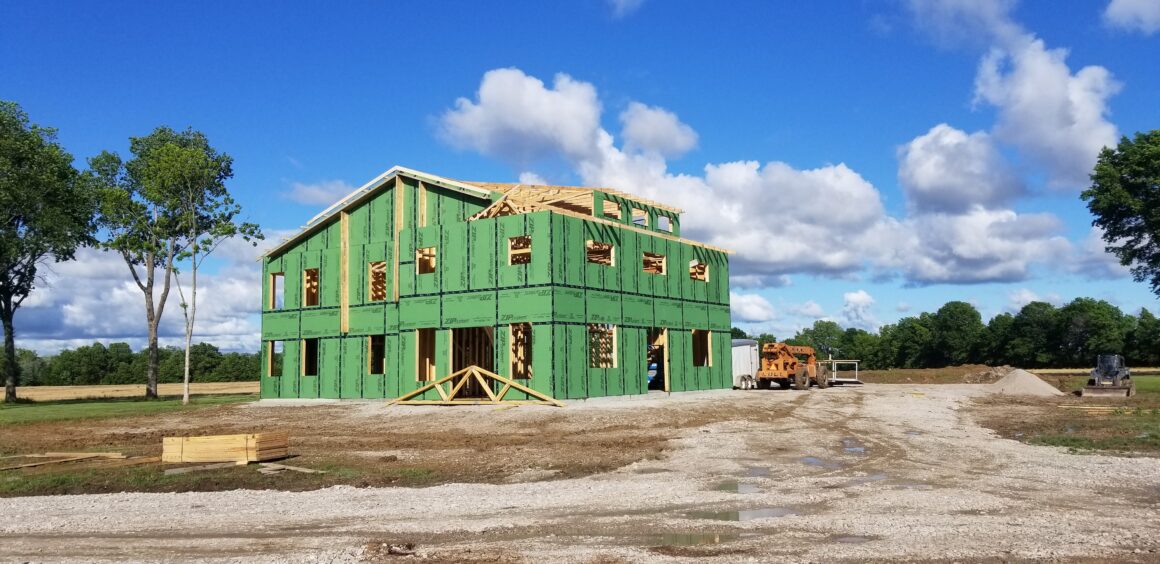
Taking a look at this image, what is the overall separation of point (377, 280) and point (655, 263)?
13.3m

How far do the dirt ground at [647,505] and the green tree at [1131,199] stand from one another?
44.6 meters

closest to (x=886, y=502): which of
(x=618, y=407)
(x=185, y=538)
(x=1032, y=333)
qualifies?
(x=185, y=538)

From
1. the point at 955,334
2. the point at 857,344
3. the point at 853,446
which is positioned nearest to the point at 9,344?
the point at 853,446

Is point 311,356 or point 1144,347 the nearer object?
point 311,356

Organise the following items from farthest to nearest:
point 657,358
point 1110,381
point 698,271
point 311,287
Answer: point 698,271
point 311,287
point 657,358
point 1110,381

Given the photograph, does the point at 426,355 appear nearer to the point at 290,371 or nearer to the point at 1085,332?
the point at 290,371

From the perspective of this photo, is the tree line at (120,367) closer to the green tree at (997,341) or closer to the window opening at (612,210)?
the window opening at (612,210)

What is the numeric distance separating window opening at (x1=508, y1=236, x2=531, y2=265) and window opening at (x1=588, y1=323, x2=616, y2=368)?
13.0 feet

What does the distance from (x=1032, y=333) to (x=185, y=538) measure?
105763 millimetres

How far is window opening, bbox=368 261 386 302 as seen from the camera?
36.7 meters

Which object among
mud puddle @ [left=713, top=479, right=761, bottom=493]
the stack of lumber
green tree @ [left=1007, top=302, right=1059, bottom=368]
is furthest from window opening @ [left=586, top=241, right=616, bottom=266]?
green tree @ [left=1007, top=302, right=1059, bottom=368]

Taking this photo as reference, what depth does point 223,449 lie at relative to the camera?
49.8ft

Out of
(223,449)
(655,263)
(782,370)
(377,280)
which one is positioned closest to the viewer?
(223,449)

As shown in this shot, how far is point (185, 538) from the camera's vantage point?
8.91 meters
